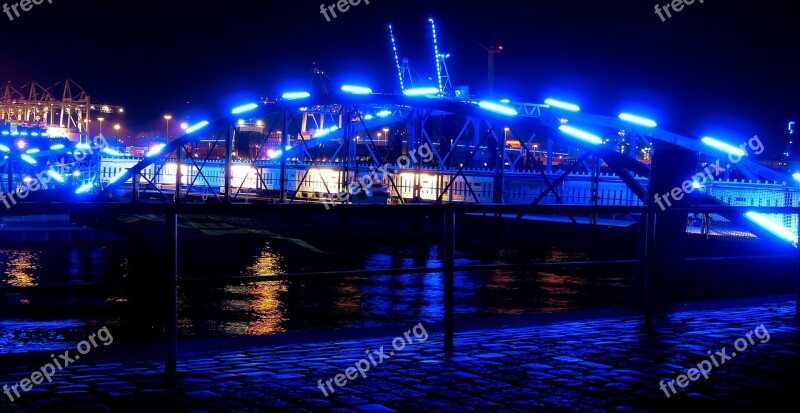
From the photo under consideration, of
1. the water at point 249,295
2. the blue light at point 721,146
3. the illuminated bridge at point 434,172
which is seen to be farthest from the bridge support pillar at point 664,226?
the blue light at point 721,146

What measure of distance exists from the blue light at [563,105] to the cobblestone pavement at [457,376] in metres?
41.9

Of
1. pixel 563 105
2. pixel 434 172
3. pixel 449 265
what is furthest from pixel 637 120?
pixel 449 265

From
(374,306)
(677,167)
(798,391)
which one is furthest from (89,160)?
(798,391)

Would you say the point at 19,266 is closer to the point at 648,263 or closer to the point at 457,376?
the point at 648,263

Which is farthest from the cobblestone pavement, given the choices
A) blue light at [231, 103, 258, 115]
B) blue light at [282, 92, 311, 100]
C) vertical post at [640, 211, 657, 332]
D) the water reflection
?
→ blue light at [282, 92, 311, 100]

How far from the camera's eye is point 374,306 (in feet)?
43.2

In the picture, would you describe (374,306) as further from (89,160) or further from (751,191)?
(89,160)

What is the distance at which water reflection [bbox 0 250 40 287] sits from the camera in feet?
52.3

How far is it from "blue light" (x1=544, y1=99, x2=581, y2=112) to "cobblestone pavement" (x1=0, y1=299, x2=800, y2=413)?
4193cm

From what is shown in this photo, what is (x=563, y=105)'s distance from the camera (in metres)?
49.5

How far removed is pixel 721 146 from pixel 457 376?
42.4 metres

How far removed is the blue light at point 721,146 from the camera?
43500mm

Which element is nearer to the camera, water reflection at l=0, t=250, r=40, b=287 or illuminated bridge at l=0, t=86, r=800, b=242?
water reflection at l=0, t=250, r=40, b=287

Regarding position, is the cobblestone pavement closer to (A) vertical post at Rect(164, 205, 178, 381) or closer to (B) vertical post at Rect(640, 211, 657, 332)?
(A) vertical post at Rect(164, 205, 178, 381)
